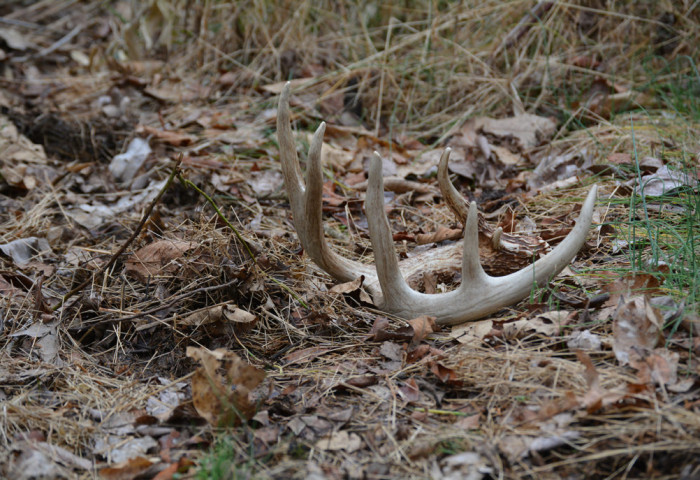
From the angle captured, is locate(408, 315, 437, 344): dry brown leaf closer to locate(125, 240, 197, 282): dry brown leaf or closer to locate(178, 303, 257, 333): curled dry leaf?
locate(178, 303, 257, 333): curled dry leaf

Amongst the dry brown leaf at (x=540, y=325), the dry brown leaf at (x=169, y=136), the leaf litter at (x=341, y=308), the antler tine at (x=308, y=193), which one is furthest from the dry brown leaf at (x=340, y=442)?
the dry brown leaf at (x=169, y=136)

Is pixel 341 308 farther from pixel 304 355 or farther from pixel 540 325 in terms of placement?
pixel 540 325

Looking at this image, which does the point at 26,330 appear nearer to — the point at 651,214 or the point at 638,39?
the point at 651,214

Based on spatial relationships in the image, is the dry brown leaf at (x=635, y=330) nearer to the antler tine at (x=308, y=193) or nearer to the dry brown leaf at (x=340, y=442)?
the dry brown leaf at (x=340, y=442)

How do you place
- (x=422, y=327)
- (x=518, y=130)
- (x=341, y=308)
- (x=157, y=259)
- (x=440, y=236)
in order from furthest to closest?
(x=518, y=130), (x=440, y=236), (x=157, y=259), (x=341, y=308), (x=422, y=327)

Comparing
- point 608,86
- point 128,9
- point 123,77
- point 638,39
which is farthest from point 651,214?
→ point 128,9

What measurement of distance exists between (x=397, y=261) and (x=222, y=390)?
0.78 meters

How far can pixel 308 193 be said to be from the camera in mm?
2426

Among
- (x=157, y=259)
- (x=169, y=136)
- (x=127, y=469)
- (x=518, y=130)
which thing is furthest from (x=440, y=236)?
(x=169, y=136)

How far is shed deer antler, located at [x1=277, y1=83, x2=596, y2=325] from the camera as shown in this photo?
235 centimetres

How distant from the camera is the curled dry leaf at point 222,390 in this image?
6.70 feet

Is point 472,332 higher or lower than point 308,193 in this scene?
lower

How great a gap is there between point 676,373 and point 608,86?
122 inches

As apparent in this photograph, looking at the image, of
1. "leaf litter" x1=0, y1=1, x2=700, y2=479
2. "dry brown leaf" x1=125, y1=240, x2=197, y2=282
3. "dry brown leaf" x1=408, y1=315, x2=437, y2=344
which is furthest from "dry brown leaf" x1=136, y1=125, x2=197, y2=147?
"dry brown leaf" x1=408, y1=315, x2=437, y2=344
